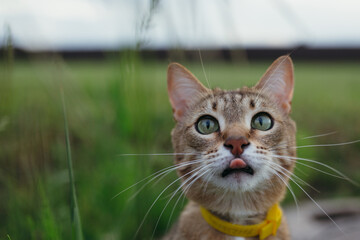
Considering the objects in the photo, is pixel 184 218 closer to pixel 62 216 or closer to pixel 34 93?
pixel 62 216

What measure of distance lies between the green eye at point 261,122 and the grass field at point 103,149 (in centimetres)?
23

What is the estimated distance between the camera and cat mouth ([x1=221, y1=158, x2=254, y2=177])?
1200 millimetres

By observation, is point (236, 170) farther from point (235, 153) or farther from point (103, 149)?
point (103, 149)

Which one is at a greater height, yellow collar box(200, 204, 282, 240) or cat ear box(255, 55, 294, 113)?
cat ear box(255, 55, 294, 113)

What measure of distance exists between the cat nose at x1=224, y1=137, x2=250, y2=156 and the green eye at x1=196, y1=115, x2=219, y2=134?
6.7 inches

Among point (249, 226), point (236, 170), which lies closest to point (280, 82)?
point (236, 170)

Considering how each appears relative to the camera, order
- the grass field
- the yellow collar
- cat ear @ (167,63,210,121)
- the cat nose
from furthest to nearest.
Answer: the grass field → cat ear @ (167,63,210,121) → the yellow collar → the cat nose

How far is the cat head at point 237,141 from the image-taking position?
124cm

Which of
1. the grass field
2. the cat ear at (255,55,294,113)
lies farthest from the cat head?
the grass field

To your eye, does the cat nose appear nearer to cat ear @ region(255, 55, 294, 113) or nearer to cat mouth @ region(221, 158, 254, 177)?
cat mouth @ region(221, 158, 254, 177)

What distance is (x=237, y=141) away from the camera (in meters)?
1.20

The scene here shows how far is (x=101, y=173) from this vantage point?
83.7 inches

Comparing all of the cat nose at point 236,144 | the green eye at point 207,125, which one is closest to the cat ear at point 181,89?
the green eye at point 207,125

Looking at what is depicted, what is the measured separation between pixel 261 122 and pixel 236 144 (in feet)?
0.74
